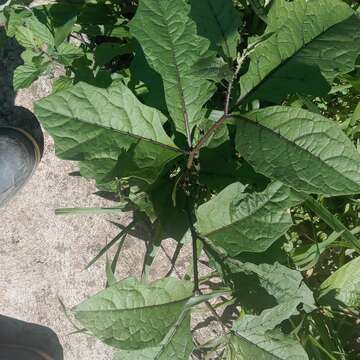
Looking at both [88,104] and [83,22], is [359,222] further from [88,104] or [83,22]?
[83,22]

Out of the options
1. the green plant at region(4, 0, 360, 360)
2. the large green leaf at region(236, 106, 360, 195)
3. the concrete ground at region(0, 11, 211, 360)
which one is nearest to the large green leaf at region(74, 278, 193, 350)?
the green plant at region(4, 0, 360, 360)

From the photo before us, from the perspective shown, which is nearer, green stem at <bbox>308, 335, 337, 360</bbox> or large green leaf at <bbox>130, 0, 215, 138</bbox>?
large green leaf at <bbox>130, 0, 215, 138</bbox>

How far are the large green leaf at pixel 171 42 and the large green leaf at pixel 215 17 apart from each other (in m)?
0.03

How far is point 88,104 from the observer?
123cm

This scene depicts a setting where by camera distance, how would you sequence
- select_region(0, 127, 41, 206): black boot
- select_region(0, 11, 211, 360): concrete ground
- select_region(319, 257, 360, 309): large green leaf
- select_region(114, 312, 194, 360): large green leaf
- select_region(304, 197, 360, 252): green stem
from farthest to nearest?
select_region(0, 127, 41, 206): black boot < select_region(0, 11, 211, 360): concrete ground < select_region(319, 257, 360, 309): large green leaf < select_region(304, 197, 360, 252): green stem < select_region(114, 312, 194, 360): large green leaf

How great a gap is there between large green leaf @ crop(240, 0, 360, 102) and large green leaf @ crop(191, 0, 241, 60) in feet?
0.36

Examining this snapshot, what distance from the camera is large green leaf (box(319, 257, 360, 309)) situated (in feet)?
5.56

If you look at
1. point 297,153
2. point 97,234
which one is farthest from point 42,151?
point 297,153

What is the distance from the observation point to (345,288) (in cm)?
170

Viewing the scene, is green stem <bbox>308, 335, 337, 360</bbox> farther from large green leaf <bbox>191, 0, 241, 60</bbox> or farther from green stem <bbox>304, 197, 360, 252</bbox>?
large green leaf <bbox>191, 0, 241, 60</bbox>

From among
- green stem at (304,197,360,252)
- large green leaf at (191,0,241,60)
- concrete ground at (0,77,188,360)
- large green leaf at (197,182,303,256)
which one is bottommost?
concrete ground at (0,77,188,360)

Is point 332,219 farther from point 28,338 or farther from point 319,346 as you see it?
point 28,338

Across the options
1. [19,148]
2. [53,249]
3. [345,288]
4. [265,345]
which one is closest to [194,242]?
[265,345]

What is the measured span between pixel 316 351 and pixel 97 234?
98cm
